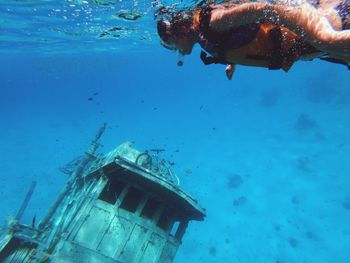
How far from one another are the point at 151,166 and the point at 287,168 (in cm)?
4232

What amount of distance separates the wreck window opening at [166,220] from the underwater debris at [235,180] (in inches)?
1436

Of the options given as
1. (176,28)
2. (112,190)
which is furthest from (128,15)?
(176,28)

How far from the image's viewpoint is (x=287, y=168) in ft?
165

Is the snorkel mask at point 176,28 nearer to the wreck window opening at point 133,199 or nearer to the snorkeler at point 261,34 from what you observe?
the snorkeler at point 261,34

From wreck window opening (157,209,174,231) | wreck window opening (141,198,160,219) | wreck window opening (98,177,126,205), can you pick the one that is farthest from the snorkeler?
wreck window opening (157,209,174,231)

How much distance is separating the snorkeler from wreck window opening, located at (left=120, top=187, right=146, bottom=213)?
10.1 meters

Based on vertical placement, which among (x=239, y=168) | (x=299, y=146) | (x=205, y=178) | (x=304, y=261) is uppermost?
(x=299, y=146)

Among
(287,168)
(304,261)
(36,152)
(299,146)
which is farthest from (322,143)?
(36,152)

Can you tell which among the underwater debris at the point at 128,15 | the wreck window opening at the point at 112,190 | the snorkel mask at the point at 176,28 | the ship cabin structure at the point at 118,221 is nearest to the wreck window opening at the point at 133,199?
the ship cabin structure at the point at 118,221

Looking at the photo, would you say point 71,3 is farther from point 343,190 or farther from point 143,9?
point 343,190

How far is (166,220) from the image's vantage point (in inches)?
547

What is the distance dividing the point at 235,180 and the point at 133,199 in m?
38.0

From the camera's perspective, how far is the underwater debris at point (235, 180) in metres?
48.9

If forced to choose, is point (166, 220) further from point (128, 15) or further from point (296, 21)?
point (128, 15)
